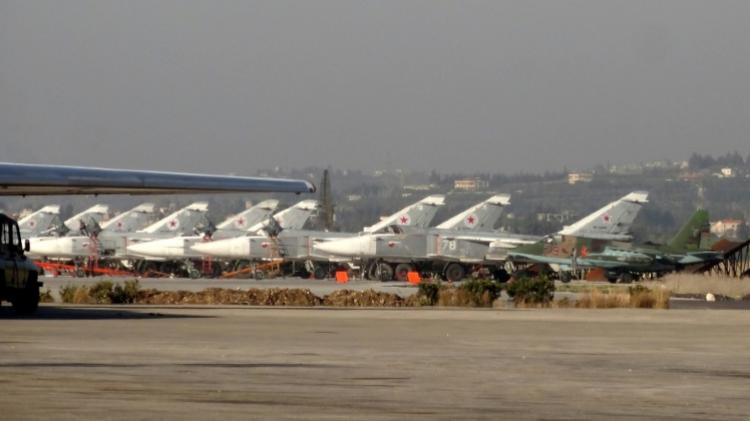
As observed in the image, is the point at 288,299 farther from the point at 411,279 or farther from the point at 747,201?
the point at 747,201

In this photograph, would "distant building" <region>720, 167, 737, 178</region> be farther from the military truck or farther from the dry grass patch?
the military truck

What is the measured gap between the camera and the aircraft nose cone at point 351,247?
88.4 meters

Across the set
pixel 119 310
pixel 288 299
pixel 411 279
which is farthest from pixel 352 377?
pixel 411 279

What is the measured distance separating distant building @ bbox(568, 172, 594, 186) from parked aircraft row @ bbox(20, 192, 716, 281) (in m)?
76.6

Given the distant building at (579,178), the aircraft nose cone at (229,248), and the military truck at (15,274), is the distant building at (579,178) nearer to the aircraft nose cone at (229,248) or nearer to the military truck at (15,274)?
the aircraft nose cone at (229,248)

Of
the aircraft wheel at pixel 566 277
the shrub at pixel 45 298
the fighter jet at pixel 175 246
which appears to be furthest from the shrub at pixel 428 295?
the fighter jet at pixel 175 246

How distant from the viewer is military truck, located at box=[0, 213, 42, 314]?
29.3m

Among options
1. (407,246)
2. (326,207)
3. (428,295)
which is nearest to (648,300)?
(428,295)

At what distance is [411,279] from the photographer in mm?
77625

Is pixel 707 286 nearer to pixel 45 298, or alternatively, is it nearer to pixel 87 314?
pixel 45 298

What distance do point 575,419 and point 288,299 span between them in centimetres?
2662

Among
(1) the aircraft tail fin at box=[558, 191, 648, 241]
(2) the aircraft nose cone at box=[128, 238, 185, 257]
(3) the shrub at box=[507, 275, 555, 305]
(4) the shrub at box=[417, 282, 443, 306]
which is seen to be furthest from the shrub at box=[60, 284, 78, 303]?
(2) the aircraft nose cone at box=[128, 238, 185, 257]

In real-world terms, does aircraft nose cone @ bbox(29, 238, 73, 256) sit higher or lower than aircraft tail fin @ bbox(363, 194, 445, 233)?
lower

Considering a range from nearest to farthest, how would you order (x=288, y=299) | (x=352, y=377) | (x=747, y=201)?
(x=352, y=377)
(x=288, y=299)
(x=747, y=201)
